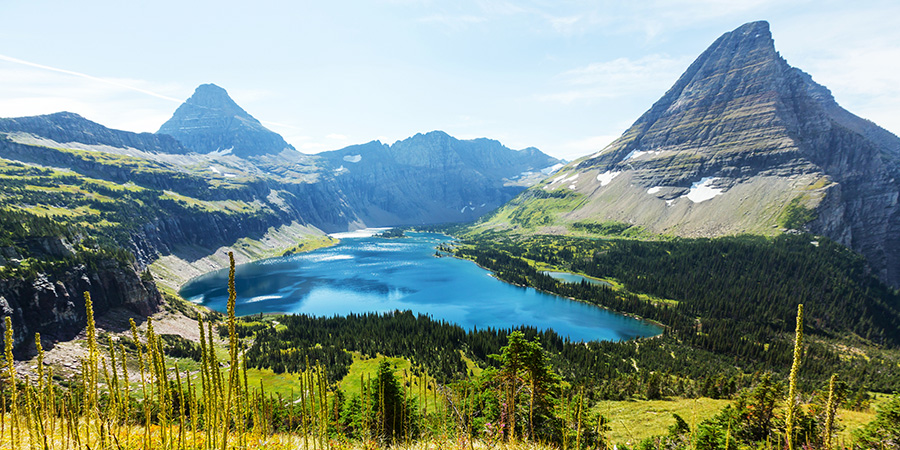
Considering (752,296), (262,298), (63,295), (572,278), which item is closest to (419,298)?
(262,298)

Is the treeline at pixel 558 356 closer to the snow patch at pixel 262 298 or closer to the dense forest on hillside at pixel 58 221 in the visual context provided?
the snow patch at pixel 262 298

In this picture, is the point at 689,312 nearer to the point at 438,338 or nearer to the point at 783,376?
the point at 783,376

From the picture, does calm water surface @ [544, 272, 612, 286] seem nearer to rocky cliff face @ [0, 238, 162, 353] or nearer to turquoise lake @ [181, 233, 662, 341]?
turquoise lake @ [181, 233, 662, 341]

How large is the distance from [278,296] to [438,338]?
8488cm

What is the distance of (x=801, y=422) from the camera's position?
23.7 meters

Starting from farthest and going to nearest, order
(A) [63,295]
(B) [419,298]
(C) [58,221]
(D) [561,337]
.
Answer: (C) [58,221] < (B) [419,298] < (D) [561,337] < (A) [63,295]

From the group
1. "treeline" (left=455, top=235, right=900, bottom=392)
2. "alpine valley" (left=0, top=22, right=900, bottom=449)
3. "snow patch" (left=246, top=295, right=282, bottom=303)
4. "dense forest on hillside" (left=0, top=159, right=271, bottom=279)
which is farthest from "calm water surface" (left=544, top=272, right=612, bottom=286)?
"dense forest on hillside" (left=0, top=159, right=271, bottom=279)

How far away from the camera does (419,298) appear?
5276 inches

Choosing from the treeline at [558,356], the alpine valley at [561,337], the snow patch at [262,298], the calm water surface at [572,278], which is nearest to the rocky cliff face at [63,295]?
the alpine valley at [561,337]

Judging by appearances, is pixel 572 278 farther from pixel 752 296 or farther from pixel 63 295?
pixel 63 295

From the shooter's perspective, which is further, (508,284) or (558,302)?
(508,284)

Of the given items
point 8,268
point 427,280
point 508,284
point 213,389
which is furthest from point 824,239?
point 8,268

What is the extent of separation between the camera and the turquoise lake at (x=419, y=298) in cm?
10700

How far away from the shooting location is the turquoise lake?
107000 mm
